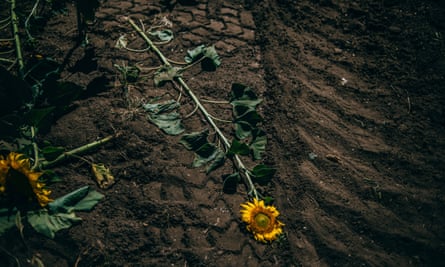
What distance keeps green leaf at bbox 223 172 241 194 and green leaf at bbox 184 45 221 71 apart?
2.87 feet

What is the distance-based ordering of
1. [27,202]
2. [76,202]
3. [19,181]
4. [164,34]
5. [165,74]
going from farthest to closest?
[164,34]
[165,74]
[76,202]
[27,202]
[19,181]

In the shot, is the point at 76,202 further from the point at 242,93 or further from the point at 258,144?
the point at 242,93

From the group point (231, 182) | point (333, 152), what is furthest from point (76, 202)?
point (333, 152)

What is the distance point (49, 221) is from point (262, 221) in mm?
1139

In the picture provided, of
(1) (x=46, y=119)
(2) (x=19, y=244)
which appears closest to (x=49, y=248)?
(2) (x=19, y=244)

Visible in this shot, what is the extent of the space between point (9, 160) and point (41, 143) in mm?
387

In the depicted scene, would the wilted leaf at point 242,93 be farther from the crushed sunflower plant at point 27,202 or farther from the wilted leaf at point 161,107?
the crushed sunflower plant at point 27,202

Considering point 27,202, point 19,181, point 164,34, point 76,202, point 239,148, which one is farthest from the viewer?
point 164,34

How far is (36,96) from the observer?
1809 mm

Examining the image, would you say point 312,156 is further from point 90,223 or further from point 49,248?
point 49,248

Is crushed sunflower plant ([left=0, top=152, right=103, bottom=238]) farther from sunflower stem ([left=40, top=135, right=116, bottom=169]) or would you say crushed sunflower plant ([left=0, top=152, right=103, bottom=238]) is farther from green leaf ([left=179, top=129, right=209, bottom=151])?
green leaf ([left=179, top=129, right=209, bottom=151])

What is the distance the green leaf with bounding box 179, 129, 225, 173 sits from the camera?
1.98 metres

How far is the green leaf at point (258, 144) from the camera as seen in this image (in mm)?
1992

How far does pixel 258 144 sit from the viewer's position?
78.7 inches
